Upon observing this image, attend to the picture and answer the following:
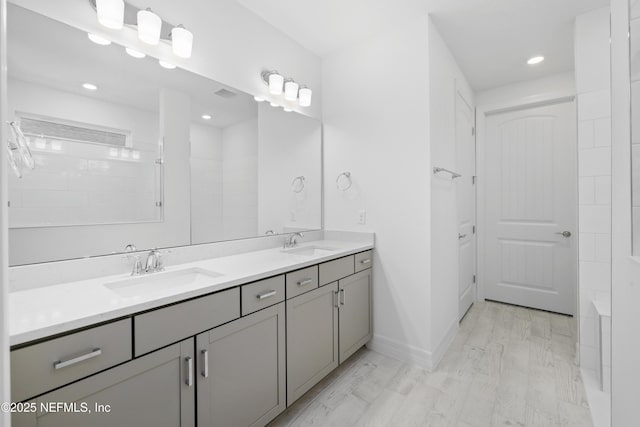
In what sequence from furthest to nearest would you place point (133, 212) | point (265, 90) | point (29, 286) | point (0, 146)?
1. point (265, 90)
2. point (133, 212)
3. point (29, 286)
4. point (0, 146)

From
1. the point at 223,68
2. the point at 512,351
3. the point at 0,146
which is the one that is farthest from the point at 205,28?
the point at 512,351

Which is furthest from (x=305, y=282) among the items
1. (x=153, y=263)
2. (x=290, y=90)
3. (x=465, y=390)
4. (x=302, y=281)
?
(x=290, y=90)

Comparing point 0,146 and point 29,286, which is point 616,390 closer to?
point 0,146

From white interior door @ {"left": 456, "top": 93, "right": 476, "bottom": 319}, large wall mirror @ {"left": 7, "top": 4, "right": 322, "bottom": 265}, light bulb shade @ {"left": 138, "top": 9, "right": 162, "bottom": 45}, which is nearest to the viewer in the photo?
large wall mirror @ {"left": 7, "top": 4, "right": 322, "bottom": 265}

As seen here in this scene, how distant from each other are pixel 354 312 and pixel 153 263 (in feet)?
4.50

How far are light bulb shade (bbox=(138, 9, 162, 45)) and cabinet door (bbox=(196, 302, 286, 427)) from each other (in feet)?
4.82

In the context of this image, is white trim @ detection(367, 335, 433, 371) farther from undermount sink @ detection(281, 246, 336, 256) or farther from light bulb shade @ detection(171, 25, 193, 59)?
light bulb shade @ detection(171, 25, 193, 59)

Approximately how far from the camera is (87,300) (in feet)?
3.34

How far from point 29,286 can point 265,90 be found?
1771 mm

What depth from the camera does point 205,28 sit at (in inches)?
70.3

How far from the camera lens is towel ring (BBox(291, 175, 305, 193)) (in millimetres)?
2495

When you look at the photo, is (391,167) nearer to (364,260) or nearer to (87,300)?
(364,260)

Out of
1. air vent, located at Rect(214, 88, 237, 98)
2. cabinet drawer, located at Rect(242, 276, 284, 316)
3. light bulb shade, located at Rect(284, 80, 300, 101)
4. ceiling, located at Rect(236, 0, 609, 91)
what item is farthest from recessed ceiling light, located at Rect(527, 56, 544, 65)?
cabinet drawer, located at Rect(242, 276, 284, 316)

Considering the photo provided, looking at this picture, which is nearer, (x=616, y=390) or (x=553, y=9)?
(x=616, y=390)
